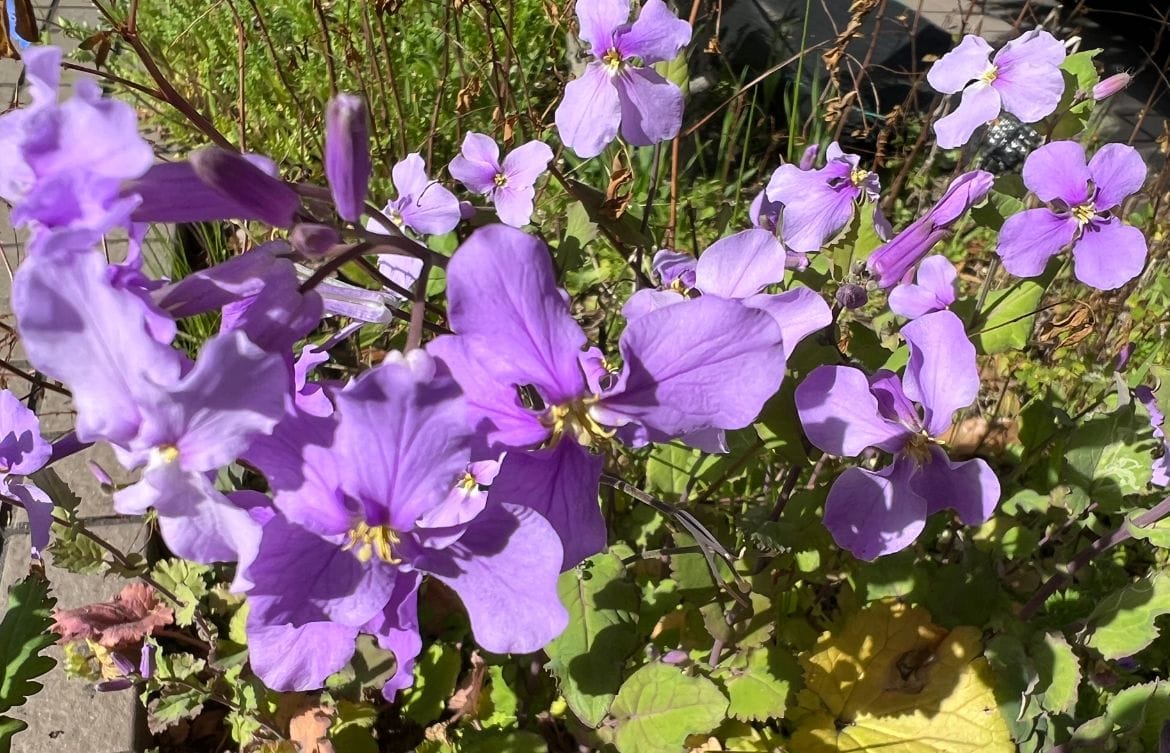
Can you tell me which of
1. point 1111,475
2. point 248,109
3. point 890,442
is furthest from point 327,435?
point 248,109

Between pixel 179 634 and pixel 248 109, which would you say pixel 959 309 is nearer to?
pixel 179 634

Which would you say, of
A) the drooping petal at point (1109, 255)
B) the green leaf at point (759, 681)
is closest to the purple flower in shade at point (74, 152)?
the green leaf at point (759, 681)

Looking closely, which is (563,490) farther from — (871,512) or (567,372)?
(871,512)

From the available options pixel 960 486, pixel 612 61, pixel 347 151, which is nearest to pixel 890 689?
pixel 960 486

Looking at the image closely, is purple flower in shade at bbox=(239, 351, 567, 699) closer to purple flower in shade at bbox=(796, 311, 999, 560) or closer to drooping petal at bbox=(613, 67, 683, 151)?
purple flower in shade at bbox=(796, 311, 999, 560)

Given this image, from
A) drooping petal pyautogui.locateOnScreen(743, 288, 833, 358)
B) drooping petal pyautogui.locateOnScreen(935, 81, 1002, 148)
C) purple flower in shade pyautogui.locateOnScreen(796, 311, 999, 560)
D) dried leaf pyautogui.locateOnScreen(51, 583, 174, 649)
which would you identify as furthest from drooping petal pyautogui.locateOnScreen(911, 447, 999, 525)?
dried leaf pyautogui.locateOnScreen(51, 583, 174, 649)

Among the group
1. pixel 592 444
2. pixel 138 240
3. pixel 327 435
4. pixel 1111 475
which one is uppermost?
pixel 138 240
